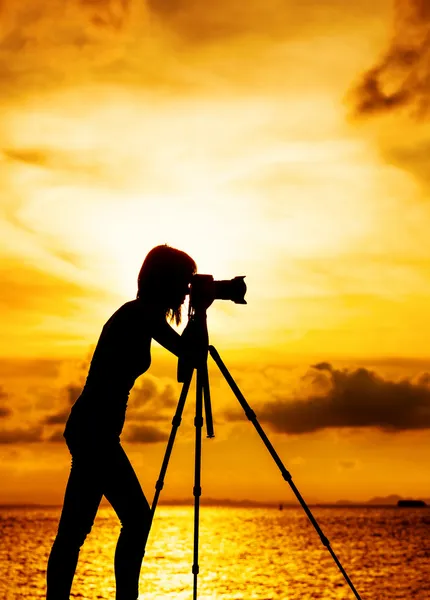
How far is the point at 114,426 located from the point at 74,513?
0.55 metres

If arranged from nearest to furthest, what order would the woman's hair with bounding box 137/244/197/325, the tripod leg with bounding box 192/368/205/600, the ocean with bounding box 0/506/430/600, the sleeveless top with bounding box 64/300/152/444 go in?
the sleeveless top with bounding box 64/300/152/444 < the woman's hair with bounding box 137/244/197/325 < the tripod leg with bounding box 192/368/205/600 < the ocean with bounding box 0/506/430/600

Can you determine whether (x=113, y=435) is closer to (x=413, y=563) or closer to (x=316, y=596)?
(x=316, y=596)

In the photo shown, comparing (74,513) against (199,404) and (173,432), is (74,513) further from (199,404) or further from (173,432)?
(199,404)

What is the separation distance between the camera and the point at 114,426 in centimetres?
523

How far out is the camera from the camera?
5559 mm

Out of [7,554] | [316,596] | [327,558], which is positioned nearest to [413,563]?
[327,558]

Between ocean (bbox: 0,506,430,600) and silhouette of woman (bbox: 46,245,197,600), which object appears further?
ocean (bbox: 0,506,430,600)

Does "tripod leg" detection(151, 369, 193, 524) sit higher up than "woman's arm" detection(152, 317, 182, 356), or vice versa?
"woman's arm" detection(152, 317, 182, 356)

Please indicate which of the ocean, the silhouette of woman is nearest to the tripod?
the silhouette of woman

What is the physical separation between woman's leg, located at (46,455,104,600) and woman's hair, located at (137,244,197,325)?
1.05m

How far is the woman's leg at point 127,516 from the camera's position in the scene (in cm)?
527

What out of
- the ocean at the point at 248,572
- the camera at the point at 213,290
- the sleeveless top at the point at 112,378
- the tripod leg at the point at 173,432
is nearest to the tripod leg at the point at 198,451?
the tripod leg at the point at 173,432

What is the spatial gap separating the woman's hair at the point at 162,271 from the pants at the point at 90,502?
0.93 metres

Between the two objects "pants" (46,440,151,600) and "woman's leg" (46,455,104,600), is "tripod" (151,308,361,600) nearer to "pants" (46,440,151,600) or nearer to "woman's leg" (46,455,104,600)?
"pants" (46,440,151,600)
